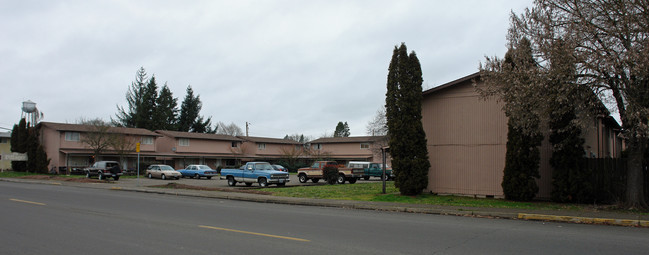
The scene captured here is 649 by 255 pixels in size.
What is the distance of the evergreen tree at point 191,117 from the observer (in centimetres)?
8244

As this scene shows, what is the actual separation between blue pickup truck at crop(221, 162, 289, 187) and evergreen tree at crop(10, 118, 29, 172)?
3508cm

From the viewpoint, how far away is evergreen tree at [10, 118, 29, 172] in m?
49.9

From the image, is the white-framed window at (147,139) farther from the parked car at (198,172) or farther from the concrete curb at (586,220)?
the concrete curb at (586,220)

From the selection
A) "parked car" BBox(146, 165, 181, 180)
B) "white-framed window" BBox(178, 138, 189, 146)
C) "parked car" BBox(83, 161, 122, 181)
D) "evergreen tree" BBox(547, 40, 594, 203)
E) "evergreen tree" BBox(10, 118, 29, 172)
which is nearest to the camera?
"evergreen tree" BBox(547, 40, 594, 203)

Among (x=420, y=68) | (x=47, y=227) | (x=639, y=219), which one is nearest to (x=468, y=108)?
(x=420, y=68)

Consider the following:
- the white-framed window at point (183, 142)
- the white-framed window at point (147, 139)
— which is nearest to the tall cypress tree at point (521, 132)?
the white-framed window at point (183, 142)

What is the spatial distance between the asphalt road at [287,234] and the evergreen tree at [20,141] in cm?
4446

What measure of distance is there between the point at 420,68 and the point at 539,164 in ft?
21.2

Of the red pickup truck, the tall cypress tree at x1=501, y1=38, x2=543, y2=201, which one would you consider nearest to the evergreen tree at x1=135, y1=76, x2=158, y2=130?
the red pickup truck

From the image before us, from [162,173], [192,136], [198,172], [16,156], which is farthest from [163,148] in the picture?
[162,173]

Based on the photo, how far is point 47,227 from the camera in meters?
9.98

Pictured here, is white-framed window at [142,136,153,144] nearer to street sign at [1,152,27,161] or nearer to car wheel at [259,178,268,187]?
street sign at [1,152,27,161]

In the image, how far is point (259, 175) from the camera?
27.9 metres

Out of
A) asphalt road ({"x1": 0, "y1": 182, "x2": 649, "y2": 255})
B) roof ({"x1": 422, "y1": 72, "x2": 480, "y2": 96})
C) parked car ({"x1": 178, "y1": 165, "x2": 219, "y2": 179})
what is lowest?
parked car ({"x1": 178, "y1": 165, "x2": 219, "y2": 179})
